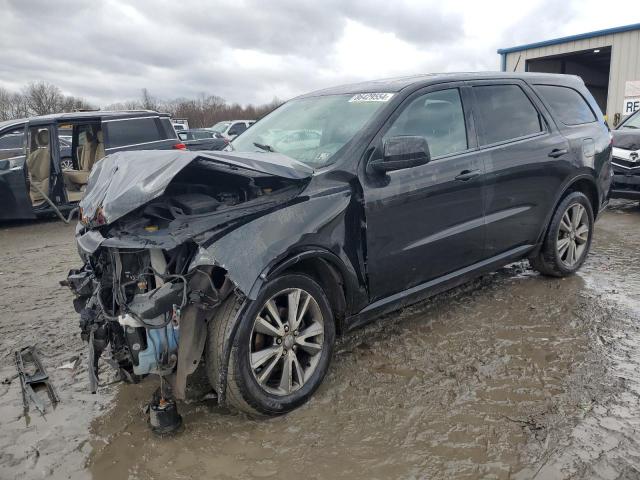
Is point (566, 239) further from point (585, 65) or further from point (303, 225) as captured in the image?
point (585, 65)

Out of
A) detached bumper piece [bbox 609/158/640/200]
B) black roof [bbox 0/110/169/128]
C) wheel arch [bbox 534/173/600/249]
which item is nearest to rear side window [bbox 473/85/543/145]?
wheel arch [bbox 534/173/600/249]

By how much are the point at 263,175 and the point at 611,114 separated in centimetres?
1701

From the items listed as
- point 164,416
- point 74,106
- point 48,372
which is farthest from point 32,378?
point 74,106

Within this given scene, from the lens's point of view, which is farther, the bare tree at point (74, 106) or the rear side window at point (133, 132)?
the bare tree at point (74, 106)

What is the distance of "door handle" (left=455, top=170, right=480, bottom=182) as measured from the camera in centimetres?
344

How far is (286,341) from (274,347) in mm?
77

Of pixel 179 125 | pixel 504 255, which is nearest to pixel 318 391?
pixel 504 255

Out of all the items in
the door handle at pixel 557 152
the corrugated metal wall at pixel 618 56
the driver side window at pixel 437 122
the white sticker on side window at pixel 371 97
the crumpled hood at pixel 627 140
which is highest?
the corrugated metal wall at pixel 618 56

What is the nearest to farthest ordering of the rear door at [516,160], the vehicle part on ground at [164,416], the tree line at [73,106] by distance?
1. the vehicle part on ground at [164,416]
2. the rear door at [516,160]
3. the tree line at [73,106]

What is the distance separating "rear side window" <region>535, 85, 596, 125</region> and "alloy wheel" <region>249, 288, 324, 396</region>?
9.80 ft

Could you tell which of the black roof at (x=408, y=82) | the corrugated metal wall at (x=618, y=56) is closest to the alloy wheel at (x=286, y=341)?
the black roof at (x=408, y=82)

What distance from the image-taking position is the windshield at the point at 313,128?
3154mm

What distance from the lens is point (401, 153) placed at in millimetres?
2924

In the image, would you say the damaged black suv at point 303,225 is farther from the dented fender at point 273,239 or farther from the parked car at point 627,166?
the parked car at point 627,166
